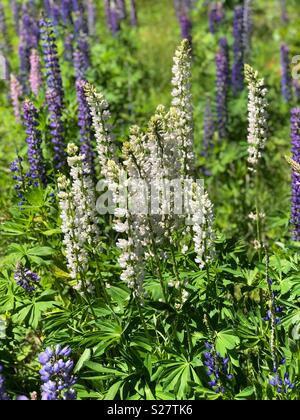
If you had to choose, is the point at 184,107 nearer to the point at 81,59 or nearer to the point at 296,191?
the point at 296,191

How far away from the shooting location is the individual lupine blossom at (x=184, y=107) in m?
3.44

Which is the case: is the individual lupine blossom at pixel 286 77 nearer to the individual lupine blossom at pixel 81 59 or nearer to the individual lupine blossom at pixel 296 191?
the individual lupine blossom at pixel 81 59

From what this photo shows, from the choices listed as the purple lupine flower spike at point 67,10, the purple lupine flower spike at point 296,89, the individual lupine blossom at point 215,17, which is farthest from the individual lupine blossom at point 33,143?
the individual lupine blossom at point 215,17

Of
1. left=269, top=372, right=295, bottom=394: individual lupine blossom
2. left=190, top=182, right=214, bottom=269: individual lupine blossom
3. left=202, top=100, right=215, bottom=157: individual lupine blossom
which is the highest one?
left=202, top=100, right=215, bottom=157: individual lupine blossom

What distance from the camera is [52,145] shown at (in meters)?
4.73

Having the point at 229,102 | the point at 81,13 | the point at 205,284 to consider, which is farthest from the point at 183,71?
the point at 81,13

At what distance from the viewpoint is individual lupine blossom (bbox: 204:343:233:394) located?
279 cm

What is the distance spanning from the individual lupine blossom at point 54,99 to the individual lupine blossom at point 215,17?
13.3 ft

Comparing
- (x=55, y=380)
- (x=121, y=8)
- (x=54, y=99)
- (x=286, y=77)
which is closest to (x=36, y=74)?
(x=54, y=99)

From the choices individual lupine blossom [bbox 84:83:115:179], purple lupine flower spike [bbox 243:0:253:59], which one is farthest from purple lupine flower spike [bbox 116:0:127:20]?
individual lupine blossom [bbox 84:83:115:179]

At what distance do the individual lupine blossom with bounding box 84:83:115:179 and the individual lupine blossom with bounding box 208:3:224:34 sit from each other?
5655mm

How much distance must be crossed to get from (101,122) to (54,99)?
1.45 m

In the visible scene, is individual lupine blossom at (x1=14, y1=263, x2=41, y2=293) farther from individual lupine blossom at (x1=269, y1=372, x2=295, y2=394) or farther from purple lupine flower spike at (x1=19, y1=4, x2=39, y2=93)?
purple lupine flower spike at (x1=19, y1=4, x2=39, y2=93)

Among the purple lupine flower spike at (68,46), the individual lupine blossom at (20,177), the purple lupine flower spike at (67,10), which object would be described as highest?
the purple lupine flower spike at (67,10)
